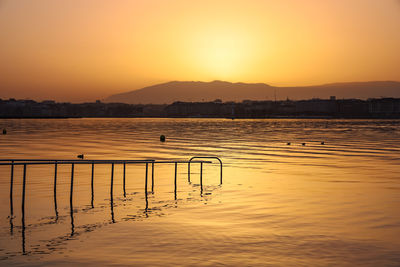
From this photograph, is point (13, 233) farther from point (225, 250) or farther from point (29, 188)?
point (29, 188)

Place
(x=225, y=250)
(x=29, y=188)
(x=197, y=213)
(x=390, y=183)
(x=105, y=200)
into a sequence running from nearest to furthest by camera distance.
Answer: (x=225, y=250) < (x=197, y=213) < (x=105, y=200) < (x=29, y=188) < (x=390, y=183)

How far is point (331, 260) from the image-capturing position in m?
15.6

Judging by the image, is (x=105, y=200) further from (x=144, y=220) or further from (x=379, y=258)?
(x=379, y=258)

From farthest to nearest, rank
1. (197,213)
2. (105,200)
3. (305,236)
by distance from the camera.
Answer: (105,200), (197,213), (305,236)

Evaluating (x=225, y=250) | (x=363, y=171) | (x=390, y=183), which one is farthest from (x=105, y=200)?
(x=363, y=171)

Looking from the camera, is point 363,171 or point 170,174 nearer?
point 170,174

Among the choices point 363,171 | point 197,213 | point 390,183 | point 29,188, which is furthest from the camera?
point 363,171

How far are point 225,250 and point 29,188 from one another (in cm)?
1803

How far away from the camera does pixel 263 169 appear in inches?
1718

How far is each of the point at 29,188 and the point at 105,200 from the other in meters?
6.82

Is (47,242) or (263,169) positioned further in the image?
(263,169)

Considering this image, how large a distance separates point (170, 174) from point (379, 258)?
23909 millimetres

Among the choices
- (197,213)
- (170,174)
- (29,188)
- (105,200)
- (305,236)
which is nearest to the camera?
(305,236)

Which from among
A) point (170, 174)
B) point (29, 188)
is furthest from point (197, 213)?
point (170, 174)
